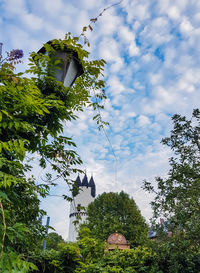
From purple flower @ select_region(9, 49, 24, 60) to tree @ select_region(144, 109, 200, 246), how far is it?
4.15 m

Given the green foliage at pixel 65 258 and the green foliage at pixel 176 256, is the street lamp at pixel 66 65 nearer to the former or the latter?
the green foliage at pixel 65 258

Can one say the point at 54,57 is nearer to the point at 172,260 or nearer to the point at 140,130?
the point at 140,130

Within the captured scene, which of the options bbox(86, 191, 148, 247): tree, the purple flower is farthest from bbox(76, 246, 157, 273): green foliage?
bbox(86, 191, 148, 247): tree

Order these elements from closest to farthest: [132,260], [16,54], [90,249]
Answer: [16,54] < [90,249] < [132,260]

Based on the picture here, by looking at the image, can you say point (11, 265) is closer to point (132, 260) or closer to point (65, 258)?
point (65, 258)

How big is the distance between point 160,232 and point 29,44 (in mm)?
4869

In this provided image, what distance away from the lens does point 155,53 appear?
4.14m

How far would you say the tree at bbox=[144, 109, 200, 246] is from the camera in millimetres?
4145

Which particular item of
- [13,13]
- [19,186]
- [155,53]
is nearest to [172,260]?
[19,186]

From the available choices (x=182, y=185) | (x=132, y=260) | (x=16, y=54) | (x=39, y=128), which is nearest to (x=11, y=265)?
(x=39, y=128)

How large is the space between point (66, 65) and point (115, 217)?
75.5ft

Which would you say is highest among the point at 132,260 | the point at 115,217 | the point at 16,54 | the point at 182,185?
the point at 115,217

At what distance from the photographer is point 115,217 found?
73.9 ft

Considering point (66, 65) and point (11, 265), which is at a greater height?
point (66, 65)
